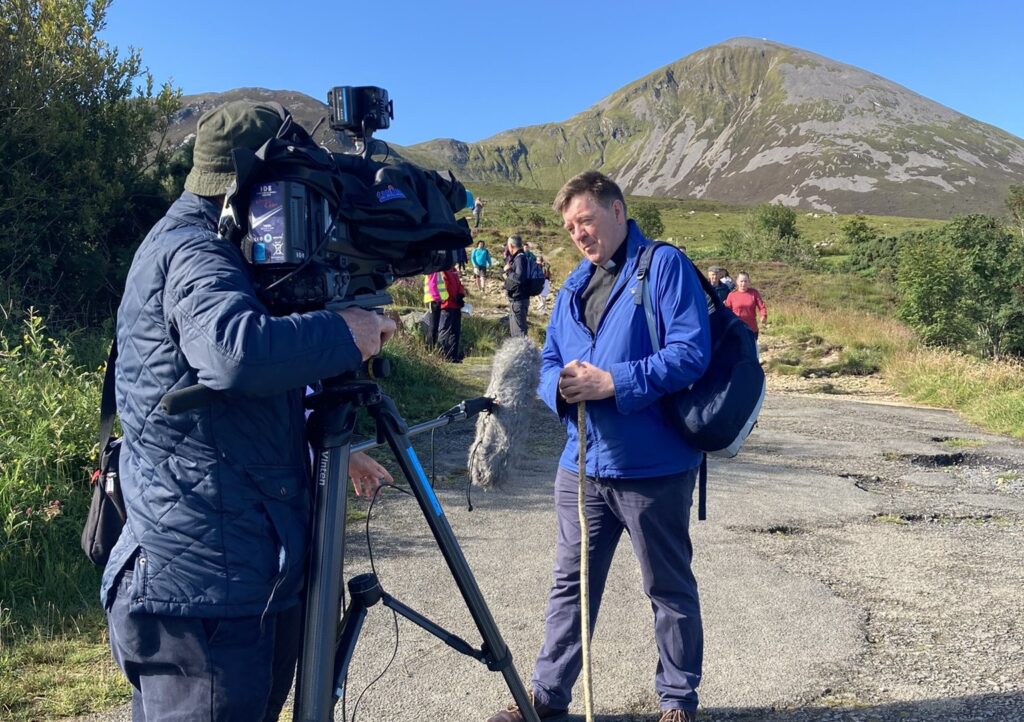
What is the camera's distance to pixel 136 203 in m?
8.59

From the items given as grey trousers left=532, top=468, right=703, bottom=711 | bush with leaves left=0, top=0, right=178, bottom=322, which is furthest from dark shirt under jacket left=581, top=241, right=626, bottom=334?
bush with leaves left=0, top=0, right=178, bottom=322

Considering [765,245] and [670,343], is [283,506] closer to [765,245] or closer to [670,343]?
[670,343]

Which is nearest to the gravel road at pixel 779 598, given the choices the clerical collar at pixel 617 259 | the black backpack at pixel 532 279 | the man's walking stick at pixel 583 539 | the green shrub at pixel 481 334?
Result: the man's walking stick at pixel 583 539

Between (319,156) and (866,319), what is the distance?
65.7ft

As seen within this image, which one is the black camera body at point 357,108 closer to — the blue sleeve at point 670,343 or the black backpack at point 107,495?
the black backpack at point 107,495

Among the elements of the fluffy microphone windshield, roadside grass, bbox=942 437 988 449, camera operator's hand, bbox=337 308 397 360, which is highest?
camera operator's hand, bbox=337 308 397 360

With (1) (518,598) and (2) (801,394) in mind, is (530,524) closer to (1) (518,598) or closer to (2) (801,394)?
(1) (518,598)

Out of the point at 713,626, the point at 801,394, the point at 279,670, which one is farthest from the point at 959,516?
the point at 801,394

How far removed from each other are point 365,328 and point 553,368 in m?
1.49

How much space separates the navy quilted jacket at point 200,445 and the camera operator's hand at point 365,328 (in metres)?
0.08

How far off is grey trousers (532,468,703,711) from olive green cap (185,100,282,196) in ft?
5.82

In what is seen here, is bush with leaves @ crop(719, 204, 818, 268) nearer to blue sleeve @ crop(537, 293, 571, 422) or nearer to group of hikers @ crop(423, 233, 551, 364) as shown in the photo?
group of hikers @ crop(423, 233, 551, 364)

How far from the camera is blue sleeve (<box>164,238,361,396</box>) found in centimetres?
163

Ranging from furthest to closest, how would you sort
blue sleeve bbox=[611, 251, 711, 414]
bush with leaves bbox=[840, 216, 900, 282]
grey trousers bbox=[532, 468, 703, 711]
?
bush with leaves bbox=[840, 216, 900, 282] → grey trousers bbox=[532, 468, 703, 711] → blue sleeve bbox=[611, 251, 711, 414]
